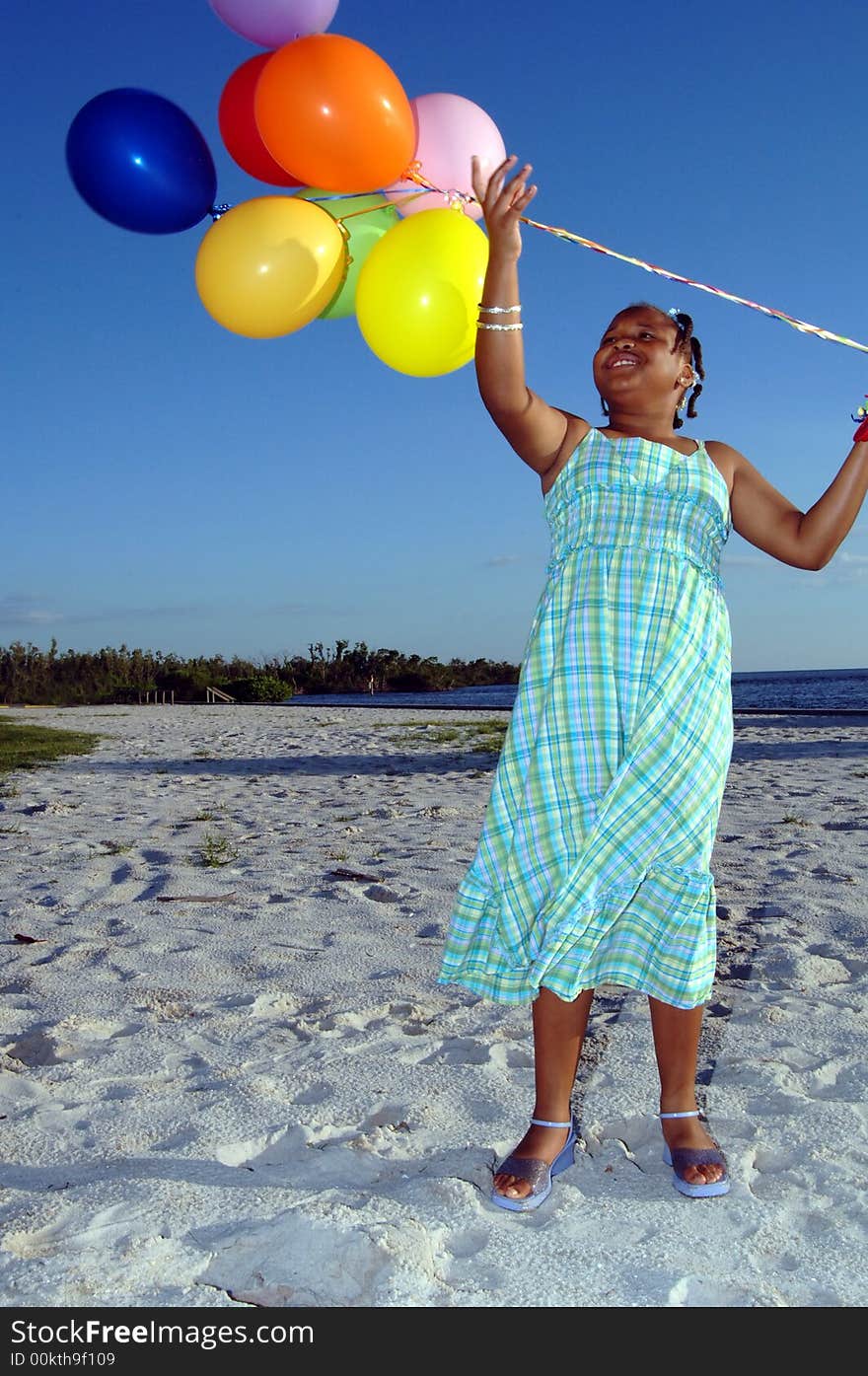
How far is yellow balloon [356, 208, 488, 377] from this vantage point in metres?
2.39

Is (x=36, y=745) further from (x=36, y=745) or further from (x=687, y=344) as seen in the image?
(x=687, y=344)

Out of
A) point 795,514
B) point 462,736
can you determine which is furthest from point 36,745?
point 795,514

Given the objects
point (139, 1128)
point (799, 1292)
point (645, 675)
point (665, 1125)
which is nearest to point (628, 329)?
point (645, 675)

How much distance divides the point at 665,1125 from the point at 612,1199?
21cm

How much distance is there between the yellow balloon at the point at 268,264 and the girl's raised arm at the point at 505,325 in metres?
0.55

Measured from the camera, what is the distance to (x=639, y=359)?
216 centimetres

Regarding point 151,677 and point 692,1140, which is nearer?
point 692,1140

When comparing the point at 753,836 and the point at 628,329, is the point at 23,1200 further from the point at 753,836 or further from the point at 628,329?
the point at 753,836

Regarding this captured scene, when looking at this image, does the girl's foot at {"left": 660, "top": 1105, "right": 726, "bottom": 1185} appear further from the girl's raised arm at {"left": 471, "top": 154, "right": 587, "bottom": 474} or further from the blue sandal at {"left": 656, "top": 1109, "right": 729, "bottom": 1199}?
the girl's raised arm at {"left": 471, "top": 154, "right": 587, "bottom": 474}

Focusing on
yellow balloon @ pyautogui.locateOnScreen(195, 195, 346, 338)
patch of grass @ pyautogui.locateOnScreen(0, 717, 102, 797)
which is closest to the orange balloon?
yellow balloon @ pyautogui.locateOnScreen(195, 195, 346, 338)

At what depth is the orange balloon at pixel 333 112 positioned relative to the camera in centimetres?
247

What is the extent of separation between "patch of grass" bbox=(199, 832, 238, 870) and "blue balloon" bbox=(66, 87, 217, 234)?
9.07ft

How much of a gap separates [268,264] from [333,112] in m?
0.37
